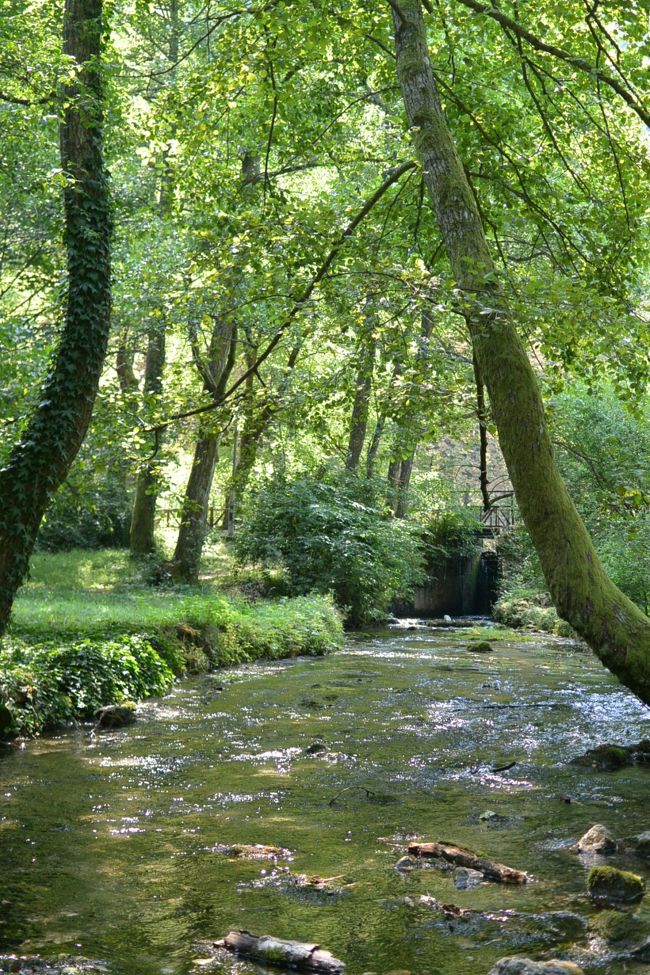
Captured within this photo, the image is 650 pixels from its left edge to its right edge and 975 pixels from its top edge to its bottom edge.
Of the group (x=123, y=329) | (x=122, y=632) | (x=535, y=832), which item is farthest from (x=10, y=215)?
(x=535, y=832)

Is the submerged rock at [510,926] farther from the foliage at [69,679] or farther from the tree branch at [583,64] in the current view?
the tree branch at [583,64]

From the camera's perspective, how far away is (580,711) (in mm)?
11289

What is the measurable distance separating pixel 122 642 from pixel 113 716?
A: 195 cm

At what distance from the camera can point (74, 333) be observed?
9680 mm

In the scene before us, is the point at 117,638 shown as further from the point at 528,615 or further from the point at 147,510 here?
the point at 528,615

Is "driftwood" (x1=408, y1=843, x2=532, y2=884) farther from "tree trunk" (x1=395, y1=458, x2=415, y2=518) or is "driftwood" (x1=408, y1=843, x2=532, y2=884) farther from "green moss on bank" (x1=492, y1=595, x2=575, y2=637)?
"tree trunk" (x1=395, y1=458, x2=415, y2=518)

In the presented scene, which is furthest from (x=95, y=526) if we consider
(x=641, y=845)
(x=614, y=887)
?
(x=614, y=887)

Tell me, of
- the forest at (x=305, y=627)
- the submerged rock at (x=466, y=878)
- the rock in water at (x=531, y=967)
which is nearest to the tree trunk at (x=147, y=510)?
the forest at (x=305, y=627)

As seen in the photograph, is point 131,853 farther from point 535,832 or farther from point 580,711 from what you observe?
point 580,711

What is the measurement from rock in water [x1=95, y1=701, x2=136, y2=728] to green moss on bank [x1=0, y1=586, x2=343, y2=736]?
0.83 feet

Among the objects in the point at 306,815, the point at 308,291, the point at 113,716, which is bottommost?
the point at 113,716

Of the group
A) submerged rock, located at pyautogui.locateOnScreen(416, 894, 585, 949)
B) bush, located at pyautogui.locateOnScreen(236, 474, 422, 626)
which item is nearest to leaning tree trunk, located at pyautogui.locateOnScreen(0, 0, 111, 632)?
submerged rock, located at pyautogui.locateOnScreen(416, 894, 585, 949)

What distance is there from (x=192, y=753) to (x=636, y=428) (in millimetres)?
20456

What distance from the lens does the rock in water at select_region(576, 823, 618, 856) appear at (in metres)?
5.70
